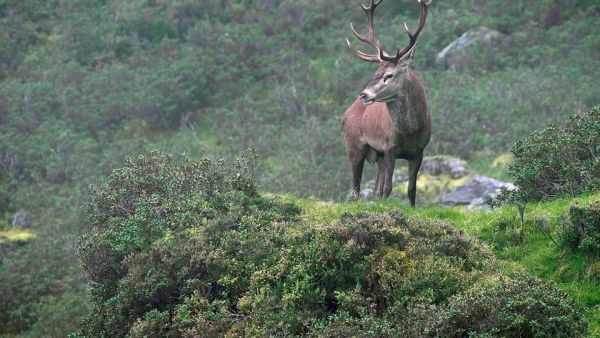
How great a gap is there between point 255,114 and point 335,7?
478 inches

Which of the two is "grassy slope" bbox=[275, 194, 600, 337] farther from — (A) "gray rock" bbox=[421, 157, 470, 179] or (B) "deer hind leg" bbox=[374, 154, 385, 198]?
(A) "gray rock" bbox=[421, 157, 470, 179]

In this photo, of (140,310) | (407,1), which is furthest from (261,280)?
(407,1)

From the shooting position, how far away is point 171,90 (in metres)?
48.2

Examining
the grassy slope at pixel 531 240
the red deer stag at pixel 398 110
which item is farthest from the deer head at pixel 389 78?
the grassy slope at pixel 531 240

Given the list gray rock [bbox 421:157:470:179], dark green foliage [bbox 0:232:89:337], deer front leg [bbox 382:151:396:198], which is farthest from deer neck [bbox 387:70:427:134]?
gray rock [bbox 421:157:470:179]

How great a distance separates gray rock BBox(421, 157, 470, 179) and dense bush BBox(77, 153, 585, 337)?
2178 cm

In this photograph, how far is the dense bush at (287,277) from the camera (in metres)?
7.68

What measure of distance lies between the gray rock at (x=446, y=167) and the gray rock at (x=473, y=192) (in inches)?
106

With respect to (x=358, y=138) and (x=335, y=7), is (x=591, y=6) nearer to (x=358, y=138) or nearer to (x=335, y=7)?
(x=335, y=7)

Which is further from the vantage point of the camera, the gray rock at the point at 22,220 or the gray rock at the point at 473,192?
the gray rock at the point at 22,220

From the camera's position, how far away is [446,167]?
3319 cm

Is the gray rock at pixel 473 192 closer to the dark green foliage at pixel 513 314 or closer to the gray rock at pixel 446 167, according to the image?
the gray rock at pixel 446 167

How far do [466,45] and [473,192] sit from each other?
18536 millimetres

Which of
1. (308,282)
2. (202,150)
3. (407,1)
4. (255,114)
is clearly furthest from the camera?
(407,1)
